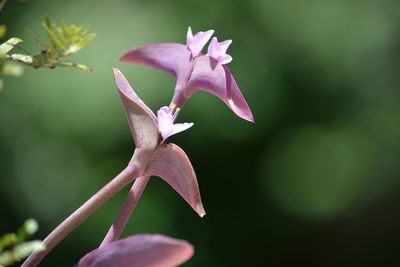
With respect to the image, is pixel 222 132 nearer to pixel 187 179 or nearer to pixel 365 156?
pixel 365 156

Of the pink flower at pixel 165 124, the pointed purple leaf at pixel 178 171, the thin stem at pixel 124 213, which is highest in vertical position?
the pink flower at pixel 165 124

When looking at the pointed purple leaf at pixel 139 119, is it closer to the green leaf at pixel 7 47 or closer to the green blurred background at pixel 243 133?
the green leaf at pixel 7 47

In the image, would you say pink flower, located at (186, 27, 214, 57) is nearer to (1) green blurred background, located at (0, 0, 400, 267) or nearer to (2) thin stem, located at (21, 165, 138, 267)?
(2) thin stem, located at (21, 165, 138, 267)

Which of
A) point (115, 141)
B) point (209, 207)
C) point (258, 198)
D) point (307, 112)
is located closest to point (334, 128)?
point (307, 112)

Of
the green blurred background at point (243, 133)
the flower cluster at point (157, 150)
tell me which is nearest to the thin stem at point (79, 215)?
the flower cluster at point (157, 150)

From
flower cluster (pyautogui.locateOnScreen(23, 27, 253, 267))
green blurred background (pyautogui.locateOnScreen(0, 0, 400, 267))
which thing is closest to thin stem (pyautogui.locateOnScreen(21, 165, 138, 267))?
flower cluster (pyautogui.locateOnScreen(23, 27, 253, 267))

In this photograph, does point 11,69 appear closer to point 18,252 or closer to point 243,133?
point 18,252

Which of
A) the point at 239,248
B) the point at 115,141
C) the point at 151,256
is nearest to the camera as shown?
the point at 151,256
